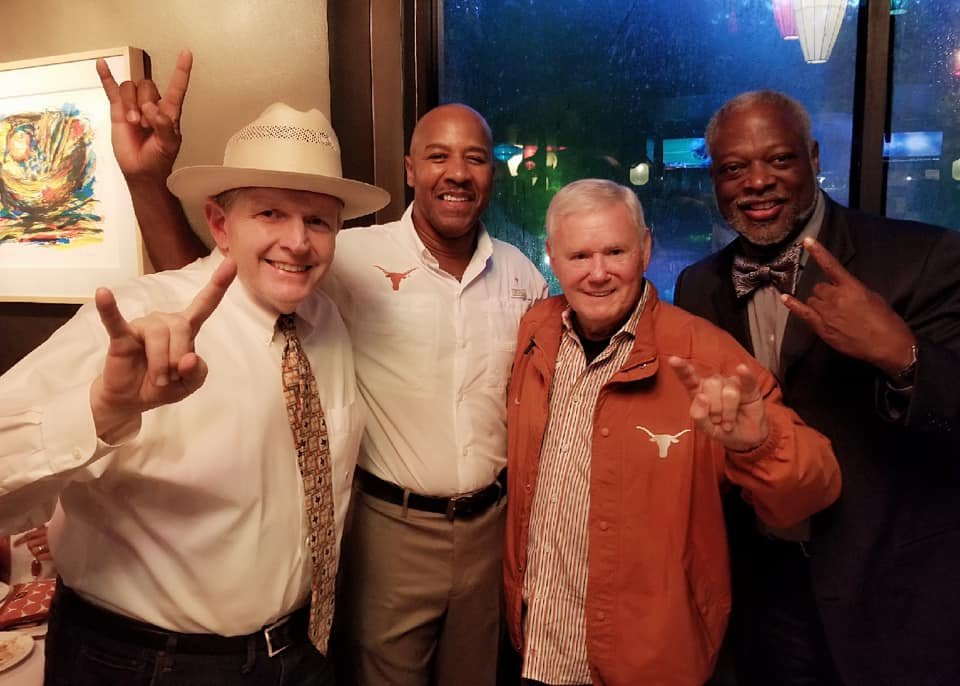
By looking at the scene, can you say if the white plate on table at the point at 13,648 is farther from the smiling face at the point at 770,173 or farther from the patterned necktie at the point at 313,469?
the smiling face at the point at 770,173

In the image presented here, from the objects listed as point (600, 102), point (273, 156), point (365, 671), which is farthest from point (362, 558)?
point (600, 102)

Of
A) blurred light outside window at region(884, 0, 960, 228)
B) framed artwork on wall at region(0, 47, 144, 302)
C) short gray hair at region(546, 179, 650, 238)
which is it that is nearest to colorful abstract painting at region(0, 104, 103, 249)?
framed artwork on wall at region(0, 47, 144, 302)

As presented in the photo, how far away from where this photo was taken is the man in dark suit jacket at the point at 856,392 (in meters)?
1.32

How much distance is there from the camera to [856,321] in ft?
4.28

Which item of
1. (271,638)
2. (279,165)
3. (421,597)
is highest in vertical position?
(279,165)

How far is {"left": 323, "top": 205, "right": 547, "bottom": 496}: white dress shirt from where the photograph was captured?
1755mm

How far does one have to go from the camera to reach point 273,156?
1.30 m

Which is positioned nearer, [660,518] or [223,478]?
[223,478]

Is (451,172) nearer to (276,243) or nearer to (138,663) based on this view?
(276,243)

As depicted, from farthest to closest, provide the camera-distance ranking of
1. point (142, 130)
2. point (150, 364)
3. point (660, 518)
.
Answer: point (142, 130) → point (660, 518) → point (150, 364)

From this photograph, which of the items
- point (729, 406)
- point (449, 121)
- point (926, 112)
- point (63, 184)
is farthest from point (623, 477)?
point (63, 184)

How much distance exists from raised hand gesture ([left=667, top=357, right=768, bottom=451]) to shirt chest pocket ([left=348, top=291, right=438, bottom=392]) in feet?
2.63

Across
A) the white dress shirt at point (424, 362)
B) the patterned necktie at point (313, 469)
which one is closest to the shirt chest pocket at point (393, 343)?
the white dress shirt at point (424, 362)

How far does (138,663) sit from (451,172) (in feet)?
4.77
